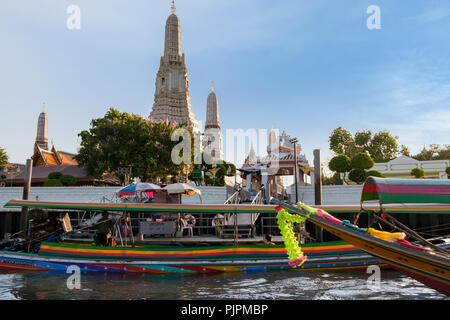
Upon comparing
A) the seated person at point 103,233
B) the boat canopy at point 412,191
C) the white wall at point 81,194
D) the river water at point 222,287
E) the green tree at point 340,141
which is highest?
the green tree at point 340,141

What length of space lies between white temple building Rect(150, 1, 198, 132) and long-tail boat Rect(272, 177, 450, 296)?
168ft

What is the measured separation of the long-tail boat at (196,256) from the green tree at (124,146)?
15740mm

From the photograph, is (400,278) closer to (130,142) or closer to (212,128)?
(130,142)

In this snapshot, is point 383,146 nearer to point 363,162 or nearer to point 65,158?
point 363,162

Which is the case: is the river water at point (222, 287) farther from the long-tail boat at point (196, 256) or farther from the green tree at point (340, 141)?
the green tree at point (340, 141)

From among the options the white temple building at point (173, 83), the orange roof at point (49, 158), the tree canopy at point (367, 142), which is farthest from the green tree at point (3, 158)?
the tree canopy at point (367, 142)

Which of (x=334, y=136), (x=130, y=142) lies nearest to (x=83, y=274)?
(x=130, y=142)

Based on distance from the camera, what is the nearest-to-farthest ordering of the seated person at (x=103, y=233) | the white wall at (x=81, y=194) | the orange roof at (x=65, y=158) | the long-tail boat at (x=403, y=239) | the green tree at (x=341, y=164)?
the long-tail boat at (x=403, y=239)
the seated person at (x=103, y=233)
the white wall at (x=81, y=194)
the green tree at (x=341, y=164)
the orange roof at (x=65, y=158)

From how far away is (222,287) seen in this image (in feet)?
32.0

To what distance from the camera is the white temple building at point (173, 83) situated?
2306 inches

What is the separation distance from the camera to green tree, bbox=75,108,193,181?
27.8m
